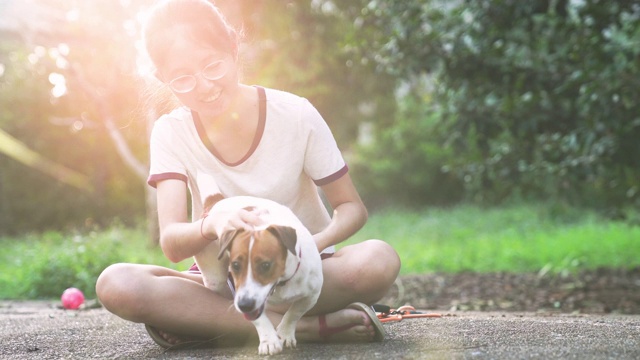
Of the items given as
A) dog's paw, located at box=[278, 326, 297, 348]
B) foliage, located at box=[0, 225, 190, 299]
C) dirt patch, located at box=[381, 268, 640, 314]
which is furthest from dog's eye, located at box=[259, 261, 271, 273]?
foliage, located at box=[0, 225, 190, 299]

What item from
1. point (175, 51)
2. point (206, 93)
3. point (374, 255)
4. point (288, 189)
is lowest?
point (374, 255)

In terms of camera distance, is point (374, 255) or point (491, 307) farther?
point (491, 307)

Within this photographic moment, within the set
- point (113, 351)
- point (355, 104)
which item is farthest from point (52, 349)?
point (355, 104)

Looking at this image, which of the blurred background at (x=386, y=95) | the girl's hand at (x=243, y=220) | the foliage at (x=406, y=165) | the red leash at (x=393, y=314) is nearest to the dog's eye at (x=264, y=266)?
the girl's hand at (x=243, y=220)

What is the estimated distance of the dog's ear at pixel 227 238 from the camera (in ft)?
7.44

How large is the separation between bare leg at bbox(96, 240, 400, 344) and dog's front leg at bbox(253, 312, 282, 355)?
8.7 inches

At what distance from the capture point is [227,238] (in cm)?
229

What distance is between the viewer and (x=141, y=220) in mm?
16734

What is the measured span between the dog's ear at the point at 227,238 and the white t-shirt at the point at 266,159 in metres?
0.51

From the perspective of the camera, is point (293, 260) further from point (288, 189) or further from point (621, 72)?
point (621, 72)

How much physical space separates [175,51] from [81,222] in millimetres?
15838

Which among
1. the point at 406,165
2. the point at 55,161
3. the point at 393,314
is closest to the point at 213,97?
the point at 393,314

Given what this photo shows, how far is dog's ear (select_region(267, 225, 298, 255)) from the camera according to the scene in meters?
2.23

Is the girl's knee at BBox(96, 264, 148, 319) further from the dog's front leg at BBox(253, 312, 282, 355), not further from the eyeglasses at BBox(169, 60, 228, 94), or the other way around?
the eyeglasses at BBox(169, 60, 228, 94)
